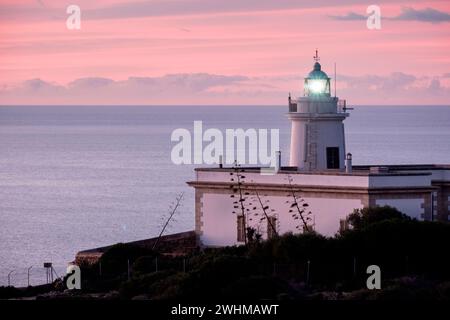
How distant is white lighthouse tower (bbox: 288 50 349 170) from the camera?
147 feet

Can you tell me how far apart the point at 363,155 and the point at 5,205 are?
40749 mm

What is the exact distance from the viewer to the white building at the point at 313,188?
41.0 metres

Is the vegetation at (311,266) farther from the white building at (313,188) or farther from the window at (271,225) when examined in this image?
the window at (271,225)

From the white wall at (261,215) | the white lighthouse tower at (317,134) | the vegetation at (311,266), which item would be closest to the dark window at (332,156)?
the white lighthouse tower at (317,134)

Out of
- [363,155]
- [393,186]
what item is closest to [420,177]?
[393,186]

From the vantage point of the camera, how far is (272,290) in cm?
3195

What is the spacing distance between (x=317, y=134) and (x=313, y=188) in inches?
146

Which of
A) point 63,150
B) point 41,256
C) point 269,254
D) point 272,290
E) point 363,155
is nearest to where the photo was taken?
point 272,290

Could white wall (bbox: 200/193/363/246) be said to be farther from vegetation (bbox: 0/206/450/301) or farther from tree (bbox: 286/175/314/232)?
vegetation (bbox: 0/206/450/301)

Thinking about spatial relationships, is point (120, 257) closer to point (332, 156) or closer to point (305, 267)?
point (305, 267)

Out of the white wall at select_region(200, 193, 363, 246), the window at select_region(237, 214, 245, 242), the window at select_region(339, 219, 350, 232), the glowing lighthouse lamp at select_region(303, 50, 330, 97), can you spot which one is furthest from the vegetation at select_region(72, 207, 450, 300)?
the glowing lighthouse lamp at select_region(303, 50, 330, 97)

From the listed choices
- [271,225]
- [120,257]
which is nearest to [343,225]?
[271,225]

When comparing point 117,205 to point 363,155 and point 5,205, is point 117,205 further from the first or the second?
point 363,155

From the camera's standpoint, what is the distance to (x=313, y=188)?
41.6m
